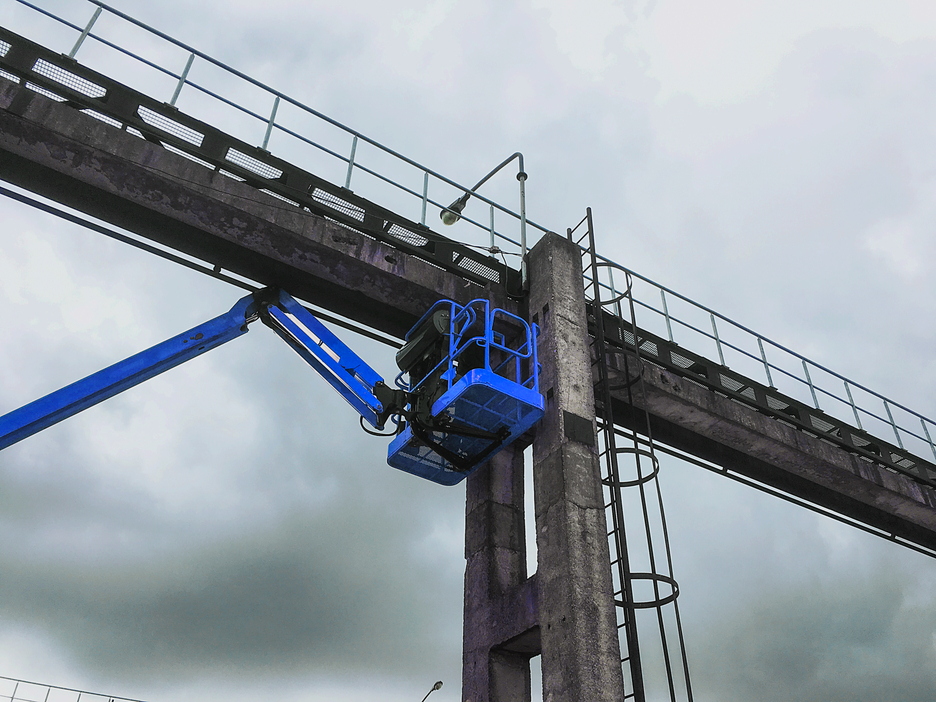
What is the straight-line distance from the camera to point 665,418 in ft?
45.9

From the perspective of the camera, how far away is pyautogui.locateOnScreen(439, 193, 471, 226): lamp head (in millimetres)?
13281

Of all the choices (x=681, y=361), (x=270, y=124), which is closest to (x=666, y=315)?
(x=681, y=361)

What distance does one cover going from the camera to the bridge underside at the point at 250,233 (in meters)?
9.88

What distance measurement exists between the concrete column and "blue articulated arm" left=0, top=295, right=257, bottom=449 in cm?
468

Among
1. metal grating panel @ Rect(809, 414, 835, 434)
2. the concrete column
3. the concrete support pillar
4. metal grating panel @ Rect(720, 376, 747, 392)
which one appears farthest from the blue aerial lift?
metal grating panel @ Rect(809, 414, 835, 434)

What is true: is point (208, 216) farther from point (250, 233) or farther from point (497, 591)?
point (497, 591)

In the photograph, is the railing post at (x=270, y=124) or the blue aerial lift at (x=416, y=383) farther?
the railing post at (x=270, y=124)

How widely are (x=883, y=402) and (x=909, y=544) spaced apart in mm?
3554

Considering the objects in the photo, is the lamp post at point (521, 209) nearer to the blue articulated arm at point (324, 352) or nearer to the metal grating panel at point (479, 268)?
the metal grating panel at point (479, 268)

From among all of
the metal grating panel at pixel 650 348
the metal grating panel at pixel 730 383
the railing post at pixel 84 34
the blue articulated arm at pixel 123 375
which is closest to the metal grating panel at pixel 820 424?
the metal grating panel at pixel 730 383

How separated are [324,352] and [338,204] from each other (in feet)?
7.72

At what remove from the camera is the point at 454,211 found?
44.1 feet

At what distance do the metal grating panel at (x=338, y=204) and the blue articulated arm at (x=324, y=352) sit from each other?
156 centimetres

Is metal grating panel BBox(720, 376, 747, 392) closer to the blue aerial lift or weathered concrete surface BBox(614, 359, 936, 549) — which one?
weathered concrete surface BBox(614, 359, 936, 549)
